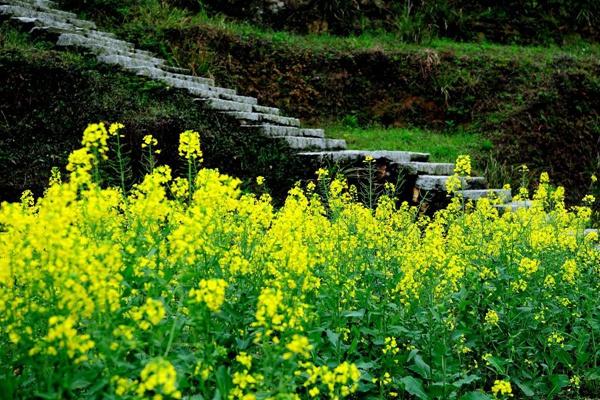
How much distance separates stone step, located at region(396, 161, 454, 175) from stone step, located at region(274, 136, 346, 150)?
1121mm

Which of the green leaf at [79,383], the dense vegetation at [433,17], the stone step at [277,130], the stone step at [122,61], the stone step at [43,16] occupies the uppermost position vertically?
the dense vegetation at [433,17]

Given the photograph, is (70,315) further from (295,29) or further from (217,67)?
(295,29)

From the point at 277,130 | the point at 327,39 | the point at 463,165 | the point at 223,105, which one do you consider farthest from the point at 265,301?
the point at 327,39

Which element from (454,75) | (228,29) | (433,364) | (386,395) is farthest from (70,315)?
(454,75)

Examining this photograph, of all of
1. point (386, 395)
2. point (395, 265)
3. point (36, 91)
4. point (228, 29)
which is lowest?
point (386, 395)

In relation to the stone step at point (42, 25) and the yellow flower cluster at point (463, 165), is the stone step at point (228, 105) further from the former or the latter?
the yellow flower cluster at point (463, 165)

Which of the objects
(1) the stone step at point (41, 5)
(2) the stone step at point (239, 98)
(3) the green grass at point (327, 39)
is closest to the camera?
(2) the stone step at point (239, 98)

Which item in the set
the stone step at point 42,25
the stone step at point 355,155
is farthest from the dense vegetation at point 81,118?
the stone step at point 42,25

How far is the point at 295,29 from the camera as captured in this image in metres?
13.3

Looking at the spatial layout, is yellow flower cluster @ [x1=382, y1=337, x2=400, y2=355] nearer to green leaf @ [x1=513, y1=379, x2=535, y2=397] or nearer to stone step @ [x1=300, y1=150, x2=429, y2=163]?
green leaf @ [x1=513, y1=379, x2=535, y2=397]

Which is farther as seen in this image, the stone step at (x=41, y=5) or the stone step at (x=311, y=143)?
the stone step at (x=41, y=5)

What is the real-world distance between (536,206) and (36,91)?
240 inches

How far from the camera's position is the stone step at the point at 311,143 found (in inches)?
336

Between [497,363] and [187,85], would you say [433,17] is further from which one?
[497,363]
